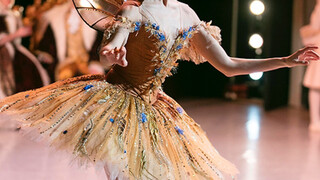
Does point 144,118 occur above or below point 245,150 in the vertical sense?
above

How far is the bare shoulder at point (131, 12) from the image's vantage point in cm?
A: 176

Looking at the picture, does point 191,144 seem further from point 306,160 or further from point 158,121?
point 306,160

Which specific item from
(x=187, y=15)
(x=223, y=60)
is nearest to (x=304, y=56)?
(x=223, y=60)

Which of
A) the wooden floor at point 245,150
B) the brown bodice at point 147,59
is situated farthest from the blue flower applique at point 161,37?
the wooden floor at point 245,150

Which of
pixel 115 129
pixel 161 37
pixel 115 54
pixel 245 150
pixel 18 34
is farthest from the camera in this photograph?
pixel 18 34

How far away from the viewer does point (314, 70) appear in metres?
5.09

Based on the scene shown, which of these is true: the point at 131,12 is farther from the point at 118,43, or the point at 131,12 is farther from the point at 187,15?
the point at 187,15

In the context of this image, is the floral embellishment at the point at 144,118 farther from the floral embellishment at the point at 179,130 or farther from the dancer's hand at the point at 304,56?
the dancer's hand at the point at 304,56

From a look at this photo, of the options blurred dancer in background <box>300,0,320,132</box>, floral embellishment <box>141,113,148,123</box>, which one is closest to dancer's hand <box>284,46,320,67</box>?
floral embellishment <box>141,113,148,123</box>

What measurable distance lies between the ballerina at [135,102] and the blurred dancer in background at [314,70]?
318 centimetres

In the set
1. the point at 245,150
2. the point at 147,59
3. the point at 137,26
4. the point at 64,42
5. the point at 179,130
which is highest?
the point at 64,42

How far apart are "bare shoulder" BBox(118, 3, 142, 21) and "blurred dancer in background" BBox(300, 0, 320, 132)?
140 inches

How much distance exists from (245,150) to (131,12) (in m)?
2.54

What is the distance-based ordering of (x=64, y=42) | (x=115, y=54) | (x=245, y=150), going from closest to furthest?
(x=115, y=54)
(x=245, y=150)
(x=64, y=42)
